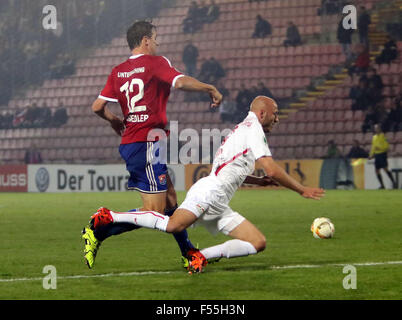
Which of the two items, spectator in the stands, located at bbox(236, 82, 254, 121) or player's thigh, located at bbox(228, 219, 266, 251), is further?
spectator in the stands, located at bbox(236, 82, 254, 121)

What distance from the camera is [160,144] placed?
7438 millimetres

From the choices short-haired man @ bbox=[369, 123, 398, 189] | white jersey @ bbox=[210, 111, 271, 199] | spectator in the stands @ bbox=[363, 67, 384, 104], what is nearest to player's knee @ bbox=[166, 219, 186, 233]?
white jersey @ bbox=[210, 111, 271, 199]

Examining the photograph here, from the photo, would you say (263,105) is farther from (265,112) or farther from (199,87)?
(199,87)

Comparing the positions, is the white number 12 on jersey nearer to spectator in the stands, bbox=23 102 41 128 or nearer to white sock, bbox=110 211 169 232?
white sock, bbox=110 211 169 232

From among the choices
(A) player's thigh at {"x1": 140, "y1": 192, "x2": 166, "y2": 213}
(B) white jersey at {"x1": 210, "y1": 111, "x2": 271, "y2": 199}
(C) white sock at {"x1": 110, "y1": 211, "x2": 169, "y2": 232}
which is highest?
(B) white jersey at {"x1": 210, "y1": 111, "x2": 271, "y2": 199}

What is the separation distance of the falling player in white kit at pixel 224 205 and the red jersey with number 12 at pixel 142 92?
29.9 inches

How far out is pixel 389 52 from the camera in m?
27.3

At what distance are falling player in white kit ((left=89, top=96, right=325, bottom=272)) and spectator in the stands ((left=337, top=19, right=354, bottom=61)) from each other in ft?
70.2

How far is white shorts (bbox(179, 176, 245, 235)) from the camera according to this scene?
22.2 feet

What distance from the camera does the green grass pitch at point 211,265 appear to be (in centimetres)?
595

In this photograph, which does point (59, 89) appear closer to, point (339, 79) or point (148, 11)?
point (148, 11)

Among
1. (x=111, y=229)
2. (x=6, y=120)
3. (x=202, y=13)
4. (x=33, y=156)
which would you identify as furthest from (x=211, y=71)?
(x=111, y=229)

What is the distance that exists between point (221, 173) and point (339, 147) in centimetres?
1983

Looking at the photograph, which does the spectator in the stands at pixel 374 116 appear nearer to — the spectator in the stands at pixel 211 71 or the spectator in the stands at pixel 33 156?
the spectator in the stands at pixel 211 71
